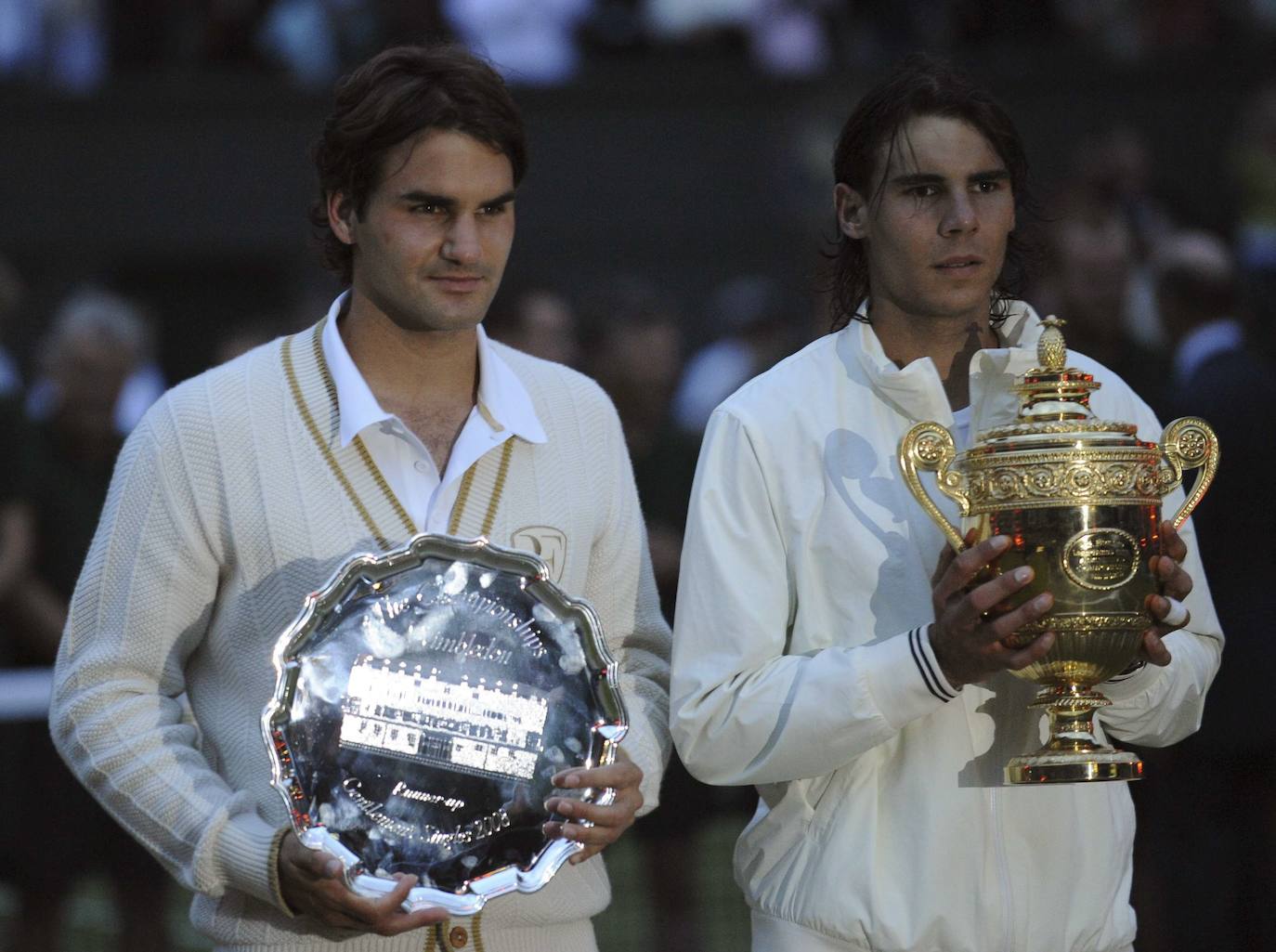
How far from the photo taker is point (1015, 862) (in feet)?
10.3

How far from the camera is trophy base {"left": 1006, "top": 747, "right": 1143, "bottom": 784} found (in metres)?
2.99

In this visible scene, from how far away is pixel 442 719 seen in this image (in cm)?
310

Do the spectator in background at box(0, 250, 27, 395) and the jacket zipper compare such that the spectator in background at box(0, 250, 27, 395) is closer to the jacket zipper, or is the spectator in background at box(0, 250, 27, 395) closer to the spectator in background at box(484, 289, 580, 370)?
the spectator in background at box(484, 289, 580, 370)

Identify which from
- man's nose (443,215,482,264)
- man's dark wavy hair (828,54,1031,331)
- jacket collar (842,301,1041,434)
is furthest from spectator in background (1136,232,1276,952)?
man's nose (443,215,482,264)

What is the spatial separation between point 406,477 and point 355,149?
1.82 feet

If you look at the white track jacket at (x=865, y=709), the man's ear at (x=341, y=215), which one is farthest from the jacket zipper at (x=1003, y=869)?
the man's ear at (x=341, y=215)

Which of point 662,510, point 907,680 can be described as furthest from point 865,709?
point 662,510

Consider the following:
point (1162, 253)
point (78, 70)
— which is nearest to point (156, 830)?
point (1162, 253)

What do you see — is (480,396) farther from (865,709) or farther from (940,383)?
(865,709)

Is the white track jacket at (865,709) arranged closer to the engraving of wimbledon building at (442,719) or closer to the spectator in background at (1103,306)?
the engraving of wimbledon building at (442,719)

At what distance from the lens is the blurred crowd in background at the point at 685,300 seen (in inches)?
232

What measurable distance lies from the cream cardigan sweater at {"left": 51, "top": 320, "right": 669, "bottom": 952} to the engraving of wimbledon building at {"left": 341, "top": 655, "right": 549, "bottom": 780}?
10.4 inches

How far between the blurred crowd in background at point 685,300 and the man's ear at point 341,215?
85cm

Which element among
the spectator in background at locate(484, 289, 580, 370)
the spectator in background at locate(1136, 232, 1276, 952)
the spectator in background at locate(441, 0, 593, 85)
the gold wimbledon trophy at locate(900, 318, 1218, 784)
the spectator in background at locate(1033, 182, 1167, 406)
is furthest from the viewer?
the spectator in background at locate(441, 0, 593, 85)
